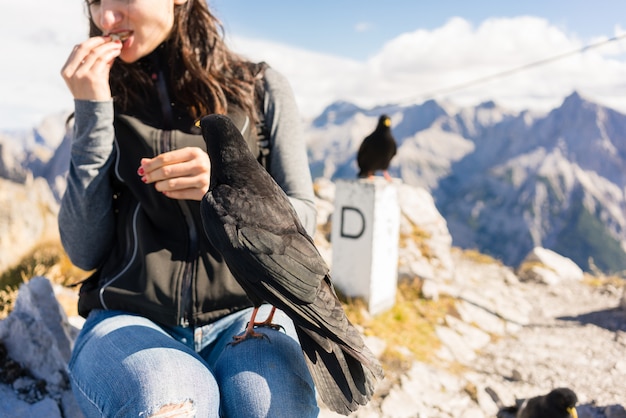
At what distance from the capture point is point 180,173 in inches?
73.2

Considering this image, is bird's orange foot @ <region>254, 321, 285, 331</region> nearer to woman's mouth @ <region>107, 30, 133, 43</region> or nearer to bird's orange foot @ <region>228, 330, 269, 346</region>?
bird's orange foot @ <region>228, 330, 269, 346</region>

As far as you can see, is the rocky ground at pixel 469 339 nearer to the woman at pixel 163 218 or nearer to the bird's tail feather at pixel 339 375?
the woman at pixel 163 218

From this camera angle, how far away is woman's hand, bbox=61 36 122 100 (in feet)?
6.26

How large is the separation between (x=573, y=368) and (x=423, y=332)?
1.65 m

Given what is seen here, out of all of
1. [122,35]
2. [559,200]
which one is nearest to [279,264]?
[122,35]

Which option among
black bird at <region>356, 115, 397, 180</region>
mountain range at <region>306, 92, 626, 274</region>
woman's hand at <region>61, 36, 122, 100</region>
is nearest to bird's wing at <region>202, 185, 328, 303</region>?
woman's hand at <region>61, 36, 122, 100</region>

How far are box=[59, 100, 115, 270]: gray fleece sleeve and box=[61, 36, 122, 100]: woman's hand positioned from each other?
4 centimetres

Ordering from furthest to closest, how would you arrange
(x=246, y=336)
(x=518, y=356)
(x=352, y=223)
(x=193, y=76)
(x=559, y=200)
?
(x=559, y=200) < (x=352, y=223) < (x=518, y=356) < (x=193, y=76) < (x=246, y=336)

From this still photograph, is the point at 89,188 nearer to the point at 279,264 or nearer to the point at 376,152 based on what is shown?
the point at 279,264

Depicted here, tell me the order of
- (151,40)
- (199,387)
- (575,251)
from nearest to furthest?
(199,387) < (151,40) < (575,251)

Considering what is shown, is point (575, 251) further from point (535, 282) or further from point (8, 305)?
point (8, 305)

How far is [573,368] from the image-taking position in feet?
16.6

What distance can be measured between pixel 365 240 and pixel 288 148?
11.6ft

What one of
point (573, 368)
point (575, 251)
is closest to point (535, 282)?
point (573, 368)
